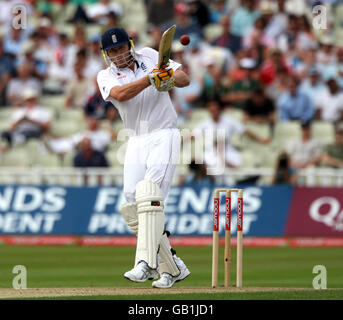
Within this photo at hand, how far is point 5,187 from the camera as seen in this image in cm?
1605

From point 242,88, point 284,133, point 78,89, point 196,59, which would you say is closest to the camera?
point 284,133

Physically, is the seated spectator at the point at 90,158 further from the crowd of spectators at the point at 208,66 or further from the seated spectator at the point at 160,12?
the seated spectator at the point at 160,12

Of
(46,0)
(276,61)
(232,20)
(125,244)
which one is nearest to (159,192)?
(125,244)

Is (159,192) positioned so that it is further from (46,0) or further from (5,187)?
(46,0)

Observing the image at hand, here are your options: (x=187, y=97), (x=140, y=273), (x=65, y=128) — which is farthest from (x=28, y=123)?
(x=140, y=273)

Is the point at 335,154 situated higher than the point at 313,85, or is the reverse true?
the point at 313,85

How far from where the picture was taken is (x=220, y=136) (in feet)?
53.3

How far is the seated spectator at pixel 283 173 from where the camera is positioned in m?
16.2

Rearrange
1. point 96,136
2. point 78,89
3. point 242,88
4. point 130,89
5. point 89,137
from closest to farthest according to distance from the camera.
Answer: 1. point 130,89
2. point 89,137
3. point 96,136
4. point 242,88
5. point 78,89

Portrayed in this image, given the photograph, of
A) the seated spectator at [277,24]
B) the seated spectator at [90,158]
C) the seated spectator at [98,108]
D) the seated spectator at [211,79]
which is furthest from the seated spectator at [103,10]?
the seated spectator at [90,158]

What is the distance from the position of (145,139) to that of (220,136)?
7.56m

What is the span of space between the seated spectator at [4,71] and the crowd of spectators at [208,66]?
0.02 meters

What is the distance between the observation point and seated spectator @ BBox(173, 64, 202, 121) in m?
17.7

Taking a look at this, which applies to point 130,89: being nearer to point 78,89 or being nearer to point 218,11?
point 78,89
